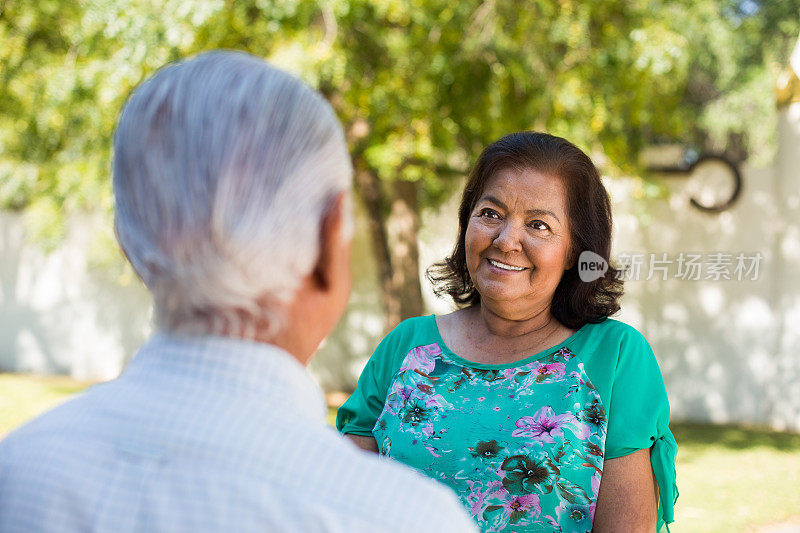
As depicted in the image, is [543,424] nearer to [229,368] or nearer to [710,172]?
[229,368]

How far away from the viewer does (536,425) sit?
1.90 meters

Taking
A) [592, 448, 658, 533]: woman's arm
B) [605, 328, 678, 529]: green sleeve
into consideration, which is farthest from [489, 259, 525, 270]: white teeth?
[592, 448, 658, 533]: woman's arm

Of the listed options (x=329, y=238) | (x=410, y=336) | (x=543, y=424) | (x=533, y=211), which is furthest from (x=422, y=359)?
(x=329, y=238)

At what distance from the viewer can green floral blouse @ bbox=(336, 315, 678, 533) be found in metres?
1.84

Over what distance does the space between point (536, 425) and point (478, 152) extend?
514cm

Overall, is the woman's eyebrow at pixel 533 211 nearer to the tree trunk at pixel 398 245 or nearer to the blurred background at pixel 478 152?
the blurred background at pixel 478 152

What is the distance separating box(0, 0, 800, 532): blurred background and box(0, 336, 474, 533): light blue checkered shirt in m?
4.62

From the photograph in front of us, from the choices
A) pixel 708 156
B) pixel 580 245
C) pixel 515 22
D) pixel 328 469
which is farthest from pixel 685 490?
pixel 328 469

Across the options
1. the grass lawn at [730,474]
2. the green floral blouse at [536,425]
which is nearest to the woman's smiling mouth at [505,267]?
the green floral blouse at [536,425]

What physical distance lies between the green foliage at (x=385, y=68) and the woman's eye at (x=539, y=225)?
365cm

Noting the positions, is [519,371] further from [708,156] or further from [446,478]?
[708,156]

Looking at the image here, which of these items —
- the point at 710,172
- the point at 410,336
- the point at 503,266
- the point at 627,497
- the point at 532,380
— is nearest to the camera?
the point at 627,497

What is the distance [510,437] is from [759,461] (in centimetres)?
511

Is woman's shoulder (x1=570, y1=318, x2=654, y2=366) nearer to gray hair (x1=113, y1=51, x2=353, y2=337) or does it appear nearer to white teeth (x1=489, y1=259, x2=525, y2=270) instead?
white teeth (x1=489, y1=259, x2=525, y2=270)
